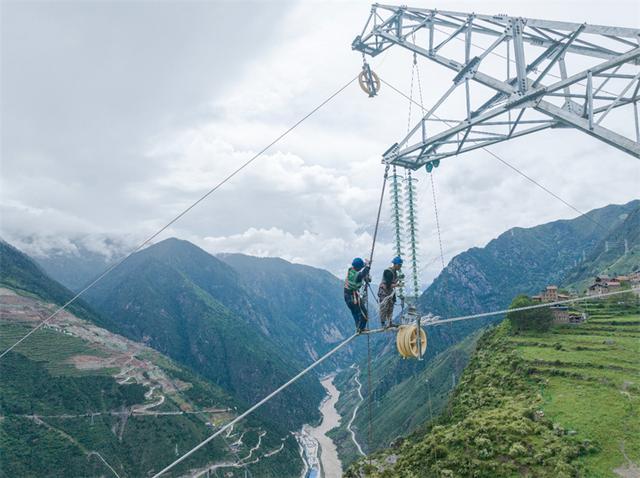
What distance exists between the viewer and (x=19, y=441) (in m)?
82.8

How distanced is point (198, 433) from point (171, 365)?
4185 centimetres

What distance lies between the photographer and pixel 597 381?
43844 millimetres

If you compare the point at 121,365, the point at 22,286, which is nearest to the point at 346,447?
the point at 121,365

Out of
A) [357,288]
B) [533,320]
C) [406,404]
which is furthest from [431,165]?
[406,404]

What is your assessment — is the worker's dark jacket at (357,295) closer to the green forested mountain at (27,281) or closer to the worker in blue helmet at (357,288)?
the worker in blue helmet at (357,288)

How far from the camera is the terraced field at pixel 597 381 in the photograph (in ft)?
108

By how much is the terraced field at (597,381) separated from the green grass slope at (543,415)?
79 millimetres

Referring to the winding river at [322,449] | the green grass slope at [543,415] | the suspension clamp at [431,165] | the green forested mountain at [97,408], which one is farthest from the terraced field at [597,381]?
the winding river at [322,449]

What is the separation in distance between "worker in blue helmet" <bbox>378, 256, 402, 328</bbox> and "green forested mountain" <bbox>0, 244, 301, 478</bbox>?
91344mm

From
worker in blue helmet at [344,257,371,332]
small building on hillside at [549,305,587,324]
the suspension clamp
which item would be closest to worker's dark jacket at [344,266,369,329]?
worker in blue helmet at [344,257,371,332]

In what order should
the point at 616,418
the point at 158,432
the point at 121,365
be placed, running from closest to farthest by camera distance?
the point at 616,418
the point at 158,432
the point at 121,365

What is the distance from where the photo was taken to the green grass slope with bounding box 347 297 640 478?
32781 mm

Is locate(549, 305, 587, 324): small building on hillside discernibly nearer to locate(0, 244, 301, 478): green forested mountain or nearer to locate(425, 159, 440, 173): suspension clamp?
locate(425, 159, 440, 173): suspension clamp

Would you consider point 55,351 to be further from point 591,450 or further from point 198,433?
point 591,450
